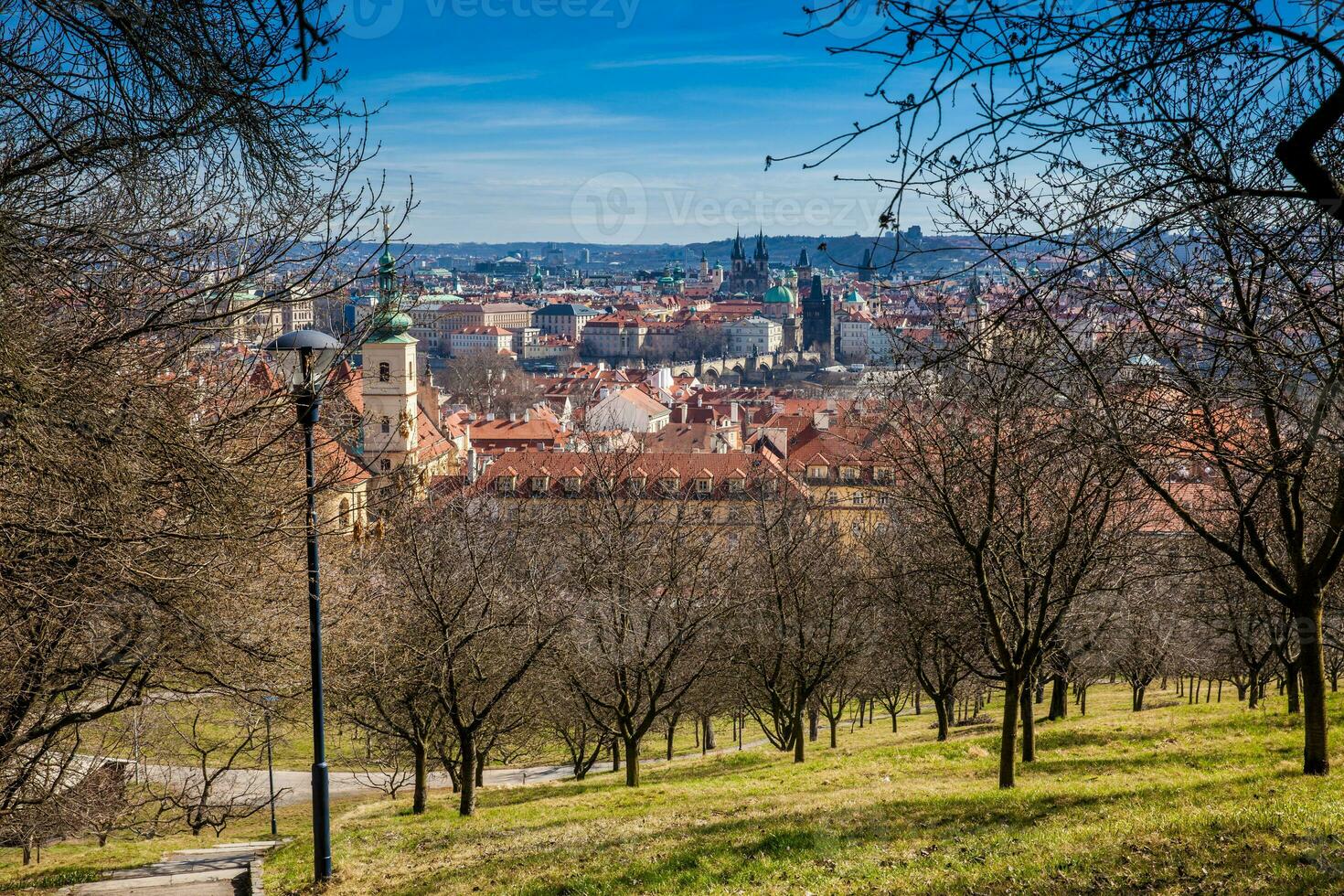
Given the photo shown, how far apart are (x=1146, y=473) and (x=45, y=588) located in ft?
22.5

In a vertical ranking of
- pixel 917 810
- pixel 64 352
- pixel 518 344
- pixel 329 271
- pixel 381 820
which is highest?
pixel 518 344

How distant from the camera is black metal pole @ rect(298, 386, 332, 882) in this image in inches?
301

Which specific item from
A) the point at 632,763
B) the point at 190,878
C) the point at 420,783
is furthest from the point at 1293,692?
the point at 190,878

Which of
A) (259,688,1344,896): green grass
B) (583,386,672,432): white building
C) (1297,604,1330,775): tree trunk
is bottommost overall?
(259,688,1344,896): green grass

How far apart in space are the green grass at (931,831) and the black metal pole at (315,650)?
412 millimetres

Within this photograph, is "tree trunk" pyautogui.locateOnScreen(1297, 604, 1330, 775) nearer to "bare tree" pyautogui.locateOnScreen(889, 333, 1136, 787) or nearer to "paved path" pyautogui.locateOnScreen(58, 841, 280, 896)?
"bare tree" pyautogui.locateOnScreen(889, 333, 1136, 787)

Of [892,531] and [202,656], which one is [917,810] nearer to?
[202,656]

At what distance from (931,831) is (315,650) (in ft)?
15.4

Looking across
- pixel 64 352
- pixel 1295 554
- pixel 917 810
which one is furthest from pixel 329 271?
pixel 1295 554

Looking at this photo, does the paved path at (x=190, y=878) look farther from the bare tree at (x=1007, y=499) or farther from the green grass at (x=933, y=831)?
the bare tree at (x=1007, y=499)

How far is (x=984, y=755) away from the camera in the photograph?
14312 mm

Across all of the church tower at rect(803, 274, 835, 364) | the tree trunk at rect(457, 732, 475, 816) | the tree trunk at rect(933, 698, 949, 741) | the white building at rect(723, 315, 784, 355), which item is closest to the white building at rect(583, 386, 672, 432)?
the tree trunk at rect(933, 698, 949, 741)

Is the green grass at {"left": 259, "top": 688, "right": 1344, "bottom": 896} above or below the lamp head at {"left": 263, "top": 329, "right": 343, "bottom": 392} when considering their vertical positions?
below

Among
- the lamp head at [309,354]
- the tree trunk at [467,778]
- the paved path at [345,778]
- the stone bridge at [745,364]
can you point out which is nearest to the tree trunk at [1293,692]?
the tree trunk at [467,778]
